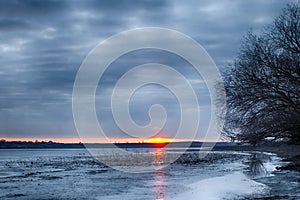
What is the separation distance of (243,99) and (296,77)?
4102 mm

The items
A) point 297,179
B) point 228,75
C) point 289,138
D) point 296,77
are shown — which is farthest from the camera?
point 289,138

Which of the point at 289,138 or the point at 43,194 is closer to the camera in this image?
the point at 43,194

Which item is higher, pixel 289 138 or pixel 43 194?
pixel 289 138

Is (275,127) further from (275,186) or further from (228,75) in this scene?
(275,186)

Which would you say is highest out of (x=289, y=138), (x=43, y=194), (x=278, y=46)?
(x=278, y=46)

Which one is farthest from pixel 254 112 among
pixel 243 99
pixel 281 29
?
pixel 281 29

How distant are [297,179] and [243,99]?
26.1 feet

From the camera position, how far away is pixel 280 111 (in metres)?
33.1

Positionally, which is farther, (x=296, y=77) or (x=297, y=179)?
(x=296, y=77)

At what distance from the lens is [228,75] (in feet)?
113

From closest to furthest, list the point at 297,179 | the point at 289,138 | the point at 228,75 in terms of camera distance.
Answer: the point at 297,179 < the point at 228,75 < the point at 289,138

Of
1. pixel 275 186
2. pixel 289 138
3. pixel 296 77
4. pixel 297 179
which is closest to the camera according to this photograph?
pixel 275 186

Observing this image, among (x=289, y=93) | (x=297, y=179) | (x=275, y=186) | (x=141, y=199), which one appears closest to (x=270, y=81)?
(x=289, y=93)

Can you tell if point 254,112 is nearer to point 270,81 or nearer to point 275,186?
point 270,81
